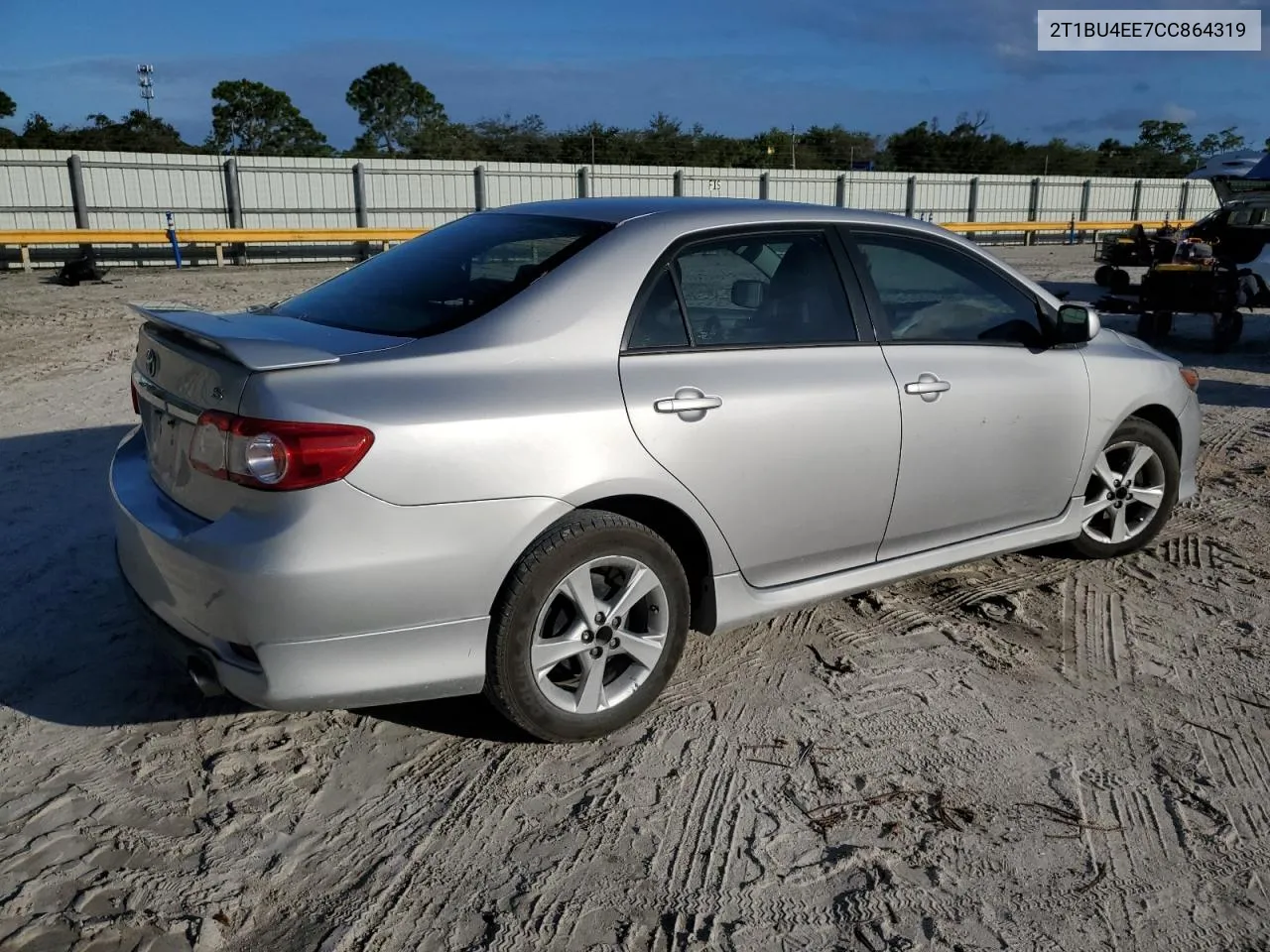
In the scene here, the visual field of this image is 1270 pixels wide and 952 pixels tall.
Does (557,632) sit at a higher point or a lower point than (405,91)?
lower

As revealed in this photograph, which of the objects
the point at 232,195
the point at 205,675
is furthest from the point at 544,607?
the point at 232,195

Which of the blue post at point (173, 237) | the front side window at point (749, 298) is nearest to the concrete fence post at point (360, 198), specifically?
the blue post at point (173, 237)

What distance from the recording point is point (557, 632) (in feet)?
10.4

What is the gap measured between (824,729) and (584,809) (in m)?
0.88

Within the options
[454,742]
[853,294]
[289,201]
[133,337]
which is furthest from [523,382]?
[289,201]

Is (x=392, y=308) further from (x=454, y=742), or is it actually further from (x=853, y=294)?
(x=853, y=294)

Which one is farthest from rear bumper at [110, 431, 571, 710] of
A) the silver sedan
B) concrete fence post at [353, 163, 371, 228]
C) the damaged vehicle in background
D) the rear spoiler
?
concrete fence post at [353, 163, 371, 228]

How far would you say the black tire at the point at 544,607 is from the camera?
301cm

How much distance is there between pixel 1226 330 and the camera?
37.7 feet

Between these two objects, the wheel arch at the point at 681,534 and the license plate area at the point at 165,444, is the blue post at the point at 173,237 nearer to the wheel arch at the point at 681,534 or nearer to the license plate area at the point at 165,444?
the license plate area at the point at 165,444

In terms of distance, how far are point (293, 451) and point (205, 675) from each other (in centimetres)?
75

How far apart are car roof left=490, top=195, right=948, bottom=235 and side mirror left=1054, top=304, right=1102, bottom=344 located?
697 mm

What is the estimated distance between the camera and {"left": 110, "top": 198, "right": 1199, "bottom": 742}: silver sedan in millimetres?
2779

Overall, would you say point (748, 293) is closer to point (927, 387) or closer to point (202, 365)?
point (927, 387)
